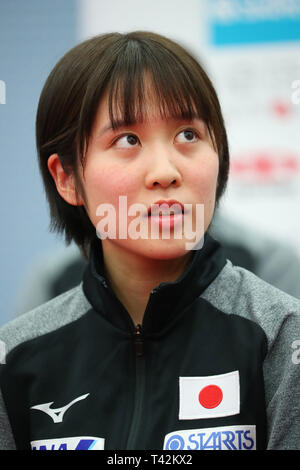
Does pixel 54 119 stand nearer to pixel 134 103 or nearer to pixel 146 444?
pixel 134 103

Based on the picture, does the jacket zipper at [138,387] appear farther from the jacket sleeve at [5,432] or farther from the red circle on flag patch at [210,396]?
the jacket sleeve at [5,432]

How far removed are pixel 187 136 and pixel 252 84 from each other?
168cm

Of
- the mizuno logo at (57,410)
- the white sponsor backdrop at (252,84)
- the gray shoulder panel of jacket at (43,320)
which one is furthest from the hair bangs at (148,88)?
the white sponsor backdrop at (252,84)

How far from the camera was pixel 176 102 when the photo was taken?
3.47 feet

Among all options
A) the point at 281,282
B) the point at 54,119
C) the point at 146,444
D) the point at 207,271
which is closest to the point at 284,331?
the point at 207,271

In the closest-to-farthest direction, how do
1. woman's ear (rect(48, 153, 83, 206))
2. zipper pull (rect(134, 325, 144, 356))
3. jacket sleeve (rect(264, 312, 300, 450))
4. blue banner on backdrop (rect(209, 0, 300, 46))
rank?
1. jacket sleeve (rect(264, 312, 300, 450))
2. zipper pull (rect(134, 325, 144, 356))
3. woman's ear (rect(48, 153, 83, 206))
4. blue banner on backdrop (rect(209, 0, 300, 46))

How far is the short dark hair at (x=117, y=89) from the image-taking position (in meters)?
1.06

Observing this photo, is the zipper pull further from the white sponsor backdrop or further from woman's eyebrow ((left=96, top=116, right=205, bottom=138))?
the white sponsor backdrop

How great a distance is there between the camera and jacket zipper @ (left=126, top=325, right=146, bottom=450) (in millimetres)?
1013

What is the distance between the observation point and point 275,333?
1.03 meters

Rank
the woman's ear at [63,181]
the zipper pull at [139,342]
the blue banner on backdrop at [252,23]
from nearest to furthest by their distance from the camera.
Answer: the zipper pull at [139,342] → the woman's ear at [63,181] → the blue banner on backdrop at [252,23]

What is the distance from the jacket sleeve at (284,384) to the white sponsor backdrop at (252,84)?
64.1 inches

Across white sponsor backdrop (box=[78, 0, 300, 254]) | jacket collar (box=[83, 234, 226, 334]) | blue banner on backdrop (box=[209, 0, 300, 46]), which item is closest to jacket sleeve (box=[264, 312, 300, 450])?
jacket collar (box=[83, 234, 226, 334])
